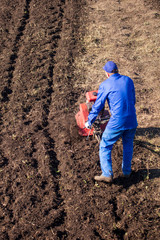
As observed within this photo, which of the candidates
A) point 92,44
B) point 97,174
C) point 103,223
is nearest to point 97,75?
point 92,44

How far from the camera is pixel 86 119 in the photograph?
4836 millimetres

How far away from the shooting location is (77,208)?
396 centimetres

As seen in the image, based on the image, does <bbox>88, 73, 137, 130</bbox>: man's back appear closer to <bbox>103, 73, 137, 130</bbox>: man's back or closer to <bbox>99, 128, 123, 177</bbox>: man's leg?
<bbox>103, 73, 137, 130</bbox>: man's back

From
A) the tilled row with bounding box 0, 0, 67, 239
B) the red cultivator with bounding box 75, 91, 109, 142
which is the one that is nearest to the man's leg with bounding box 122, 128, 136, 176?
the red cultivator with bounding box 75, 91, 109, 142

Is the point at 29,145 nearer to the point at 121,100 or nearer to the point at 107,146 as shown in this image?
the point at 107,146

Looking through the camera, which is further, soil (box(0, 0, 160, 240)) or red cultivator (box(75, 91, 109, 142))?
red cultivator (box(75, 91, 109, 142))

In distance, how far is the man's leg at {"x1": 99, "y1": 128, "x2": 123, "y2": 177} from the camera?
387 centimetres

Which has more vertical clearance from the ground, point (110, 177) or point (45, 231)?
point (110, 177)

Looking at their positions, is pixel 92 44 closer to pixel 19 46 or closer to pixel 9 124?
pixel 19 46

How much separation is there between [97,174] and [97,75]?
129 inches

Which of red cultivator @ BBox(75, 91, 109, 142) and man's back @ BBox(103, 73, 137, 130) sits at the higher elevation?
man's back @ BBox(103, 73, 137, 130)

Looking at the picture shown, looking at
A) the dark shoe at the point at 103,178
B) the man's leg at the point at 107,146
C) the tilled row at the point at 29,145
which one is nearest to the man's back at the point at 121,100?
the man's leg at the point at 107,146

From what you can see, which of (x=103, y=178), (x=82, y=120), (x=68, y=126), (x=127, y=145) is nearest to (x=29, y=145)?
(x=68, y=126)

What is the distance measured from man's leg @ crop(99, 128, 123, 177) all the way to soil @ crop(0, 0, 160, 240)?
1.32 feet
